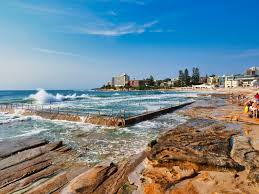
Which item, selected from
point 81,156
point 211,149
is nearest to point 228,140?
point 211,149

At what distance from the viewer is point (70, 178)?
24.7 feet

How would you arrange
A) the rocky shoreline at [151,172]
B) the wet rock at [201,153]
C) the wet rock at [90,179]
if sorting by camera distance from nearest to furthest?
the rocky shoreline at [151,172]
the wet rock at [90,179]
the wet rock at [201,153]

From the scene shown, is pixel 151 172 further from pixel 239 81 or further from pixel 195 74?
pixel 195 74

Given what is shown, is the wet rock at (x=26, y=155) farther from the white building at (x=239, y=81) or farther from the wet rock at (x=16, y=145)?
the white building at (x=239, y=81)

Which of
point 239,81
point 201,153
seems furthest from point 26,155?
point 239,81

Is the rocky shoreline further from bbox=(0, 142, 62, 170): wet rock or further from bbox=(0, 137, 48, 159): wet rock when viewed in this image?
bbox=(0, 137, 48, 159): wet rock

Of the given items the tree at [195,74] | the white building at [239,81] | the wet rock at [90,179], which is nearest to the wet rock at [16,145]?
the wet rock at [90,179]

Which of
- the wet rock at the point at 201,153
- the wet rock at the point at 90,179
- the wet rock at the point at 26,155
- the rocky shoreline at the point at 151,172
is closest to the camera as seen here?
the rocky shoreline at the point at 151,172

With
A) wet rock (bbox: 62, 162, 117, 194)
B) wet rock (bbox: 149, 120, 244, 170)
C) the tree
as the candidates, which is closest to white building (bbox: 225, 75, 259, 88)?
the tree

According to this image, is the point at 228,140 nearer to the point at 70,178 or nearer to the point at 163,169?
the point at 163,169

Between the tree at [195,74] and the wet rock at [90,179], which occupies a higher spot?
the tree at [195,74]

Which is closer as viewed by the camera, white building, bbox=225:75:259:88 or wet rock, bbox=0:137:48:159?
wet rock, bbox=0:137:48:159

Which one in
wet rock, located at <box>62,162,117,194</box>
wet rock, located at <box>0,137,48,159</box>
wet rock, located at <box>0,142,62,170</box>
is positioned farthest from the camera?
wet rock, located at <box>0,137,48,159</box>

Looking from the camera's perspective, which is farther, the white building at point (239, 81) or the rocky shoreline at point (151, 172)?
the white building at point (239, 81)
